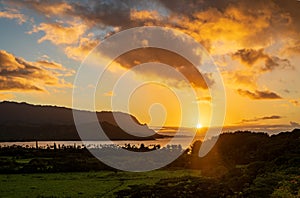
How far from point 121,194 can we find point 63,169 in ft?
88.8

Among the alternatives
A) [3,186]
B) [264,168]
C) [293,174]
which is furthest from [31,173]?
[293,174]

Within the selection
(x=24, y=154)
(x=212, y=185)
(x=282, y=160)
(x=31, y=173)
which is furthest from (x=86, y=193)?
(x=24, y=154)

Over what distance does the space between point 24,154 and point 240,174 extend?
62.3m

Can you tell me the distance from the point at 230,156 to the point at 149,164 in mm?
14226

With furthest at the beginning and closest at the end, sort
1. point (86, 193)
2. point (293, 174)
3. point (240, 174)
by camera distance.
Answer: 1. point (240, 174)
2. point (86, 193)
3. point (293, 174)

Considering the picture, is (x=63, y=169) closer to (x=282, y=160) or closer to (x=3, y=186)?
(x=3, y=186)

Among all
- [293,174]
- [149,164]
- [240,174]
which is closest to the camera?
[293,174]

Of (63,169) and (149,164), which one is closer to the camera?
(63,169)

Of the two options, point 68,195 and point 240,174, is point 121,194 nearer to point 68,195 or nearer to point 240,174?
point 68,195

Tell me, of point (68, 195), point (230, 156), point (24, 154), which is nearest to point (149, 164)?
point (230, 156)

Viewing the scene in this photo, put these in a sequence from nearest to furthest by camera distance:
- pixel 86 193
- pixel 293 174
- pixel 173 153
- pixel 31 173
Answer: pixel 293 174, pixel 86 193, pixel 31 173, pixel 173 153

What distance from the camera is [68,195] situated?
32125 mm

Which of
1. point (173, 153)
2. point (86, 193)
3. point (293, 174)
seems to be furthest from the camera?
point (173, 153)

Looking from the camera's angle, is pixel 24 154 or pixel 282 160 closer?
pixel 282 160
